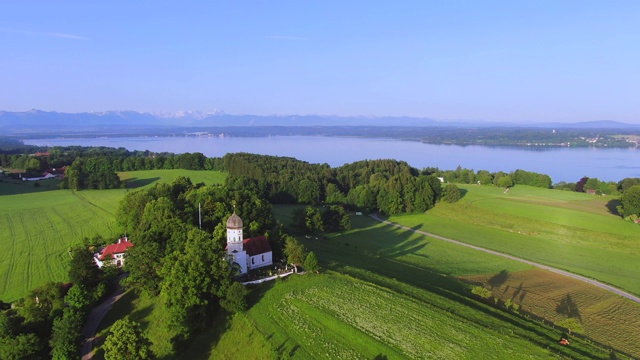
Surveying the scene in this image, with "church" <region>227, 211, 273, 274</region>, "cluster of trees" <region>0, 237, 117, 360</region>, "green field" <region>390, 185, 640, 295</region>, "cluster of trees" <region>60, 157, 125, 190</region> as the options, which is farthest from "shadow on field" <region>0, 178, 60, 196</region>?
"green field" <region>390, 185, 640, 295</region>

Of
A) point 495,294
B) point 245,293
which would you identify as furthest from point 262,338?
point 495,294

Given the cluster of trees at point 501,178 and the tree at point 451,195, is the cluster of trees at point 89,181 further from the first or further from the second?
the cluster of trees at point 501,178

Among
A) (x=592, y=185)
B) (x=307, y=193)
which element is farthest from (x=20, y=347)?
(x=592, y=185)

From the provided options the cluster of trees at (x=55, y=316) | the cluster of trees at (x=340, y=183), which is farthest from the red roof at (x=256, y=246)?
the cluster of trees at (x=340, y=183)

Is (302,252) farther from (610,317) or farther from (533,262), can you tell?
(533,262)

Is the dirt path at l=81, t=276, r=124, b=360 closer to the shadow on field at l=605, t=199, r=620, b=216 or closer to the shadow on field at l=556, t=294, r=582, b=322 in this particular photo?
the shadow on field at l=556, t=294, r=582, b=322

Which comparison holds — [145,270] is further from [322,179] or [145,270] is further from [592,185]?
[592,185]
